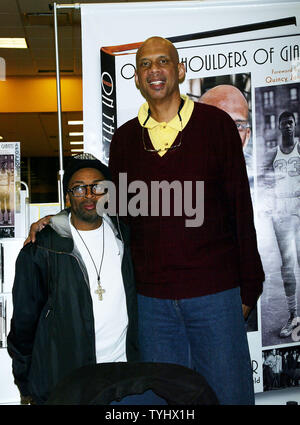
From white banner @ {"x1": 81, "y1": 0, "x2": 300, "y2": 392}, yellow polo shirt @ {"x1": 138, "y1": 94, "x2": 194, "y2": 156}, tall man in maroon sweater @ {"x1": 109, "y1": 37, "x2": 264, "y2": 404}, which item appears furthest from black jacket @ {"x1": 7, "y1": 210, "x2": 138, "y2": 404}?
white banner @ {"x1": 81, "y1": 0, "x2": 300, "y2": 392}

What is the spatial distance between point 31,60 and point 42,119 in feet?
7.80

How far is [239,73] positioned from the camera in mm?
2689

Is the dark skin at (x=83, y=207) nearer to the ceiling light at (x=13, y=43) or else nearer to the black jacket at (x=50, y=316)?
the black jacket at (x=50, y=316)

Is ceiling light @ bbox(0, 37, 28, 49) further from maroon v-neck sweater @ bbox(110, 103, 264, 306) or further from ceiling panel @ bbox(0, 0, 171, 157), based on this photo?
maroon v-neck sweater @ bbox(110, 103, 264, 306)

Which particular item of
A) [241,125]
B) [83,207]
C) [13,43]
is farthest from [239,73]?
[13,43]

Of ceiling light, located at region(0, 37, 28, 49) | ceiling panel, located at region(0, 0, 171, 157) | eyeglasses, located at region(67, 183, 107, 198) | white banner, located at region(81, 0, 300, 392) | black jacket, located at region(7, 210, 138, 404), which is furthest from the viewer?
ceiling light, located at region(0, 37, 28, 49)

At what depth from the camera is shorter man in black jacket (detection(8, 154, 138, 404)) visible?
1893 millimetres

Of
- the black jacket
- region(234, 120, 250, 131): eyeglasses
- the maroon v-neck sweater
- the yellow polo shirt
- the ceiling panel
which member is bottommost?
the black jacket

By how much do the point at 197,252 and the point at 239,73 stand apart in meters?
1.18

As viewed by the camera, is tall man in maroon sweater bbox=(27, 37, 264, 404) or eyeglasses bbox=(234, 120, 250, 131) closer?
tall man in maroon sweater bbox=(27, 37, 264, 404)

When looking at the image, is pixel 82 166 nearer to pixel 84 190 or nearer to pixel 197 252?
pixel 84 190

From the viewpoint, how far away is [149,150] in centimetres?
204

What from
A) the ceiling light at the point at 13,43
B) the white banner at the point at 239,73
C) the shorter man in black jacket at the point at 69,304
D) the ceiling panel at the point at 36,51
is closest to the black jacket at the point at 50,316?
Answer: the shorter man in black jacket at the point at 69,304
